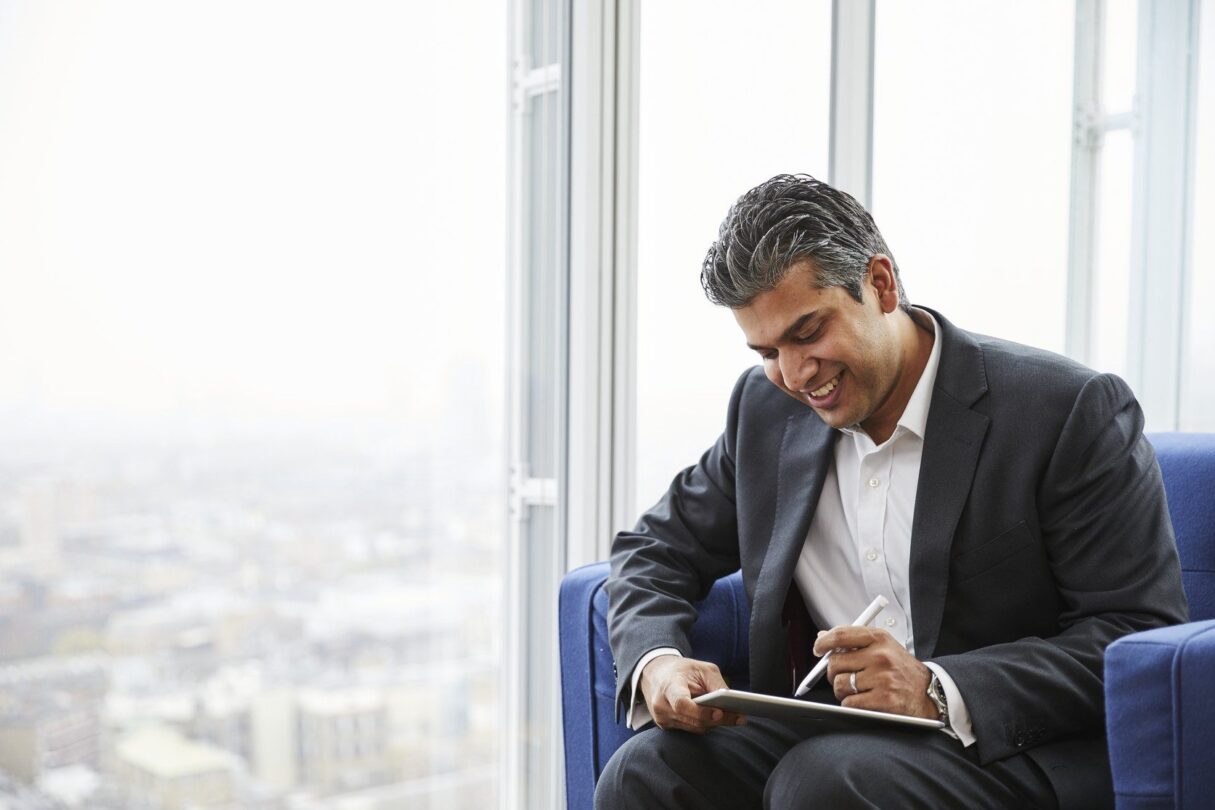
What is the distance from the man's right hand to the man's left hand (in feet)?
0.54

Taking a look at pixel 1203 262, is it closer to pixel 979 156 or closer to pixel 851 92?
pixel 979 156

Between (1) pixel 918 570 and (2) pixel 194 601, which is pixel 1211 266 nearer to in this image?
(1) pixel 918 570

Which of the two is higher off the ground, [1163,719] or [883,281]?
[883,281]

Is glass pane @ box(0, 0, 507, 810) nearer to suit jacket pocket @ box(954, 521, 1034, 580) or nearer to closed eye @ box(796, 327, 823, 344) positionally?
closed eye @ box(796, 327, 823, 344)

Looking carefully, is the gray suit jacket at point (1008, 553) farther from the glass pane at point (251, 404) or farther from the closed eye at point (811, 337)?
the glass pane at point (251, 404)

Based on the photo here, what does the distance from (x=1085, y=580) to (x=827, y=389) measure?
1.33 ft

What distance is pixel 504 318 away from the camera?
2293 millimetres

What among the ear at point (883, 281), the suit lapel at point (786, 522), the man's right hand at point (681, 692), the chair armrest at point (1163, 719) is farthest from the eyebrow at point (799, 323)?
the chair armrest at point (1163, 719)

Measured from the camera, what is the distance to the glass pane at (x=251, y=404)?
1720 millimetres

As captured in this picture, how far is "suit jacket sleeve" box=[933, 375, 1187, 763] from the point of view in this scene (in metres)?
1.38

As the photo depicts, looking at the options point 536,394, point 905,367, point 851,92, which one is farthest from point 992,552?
point 851,92

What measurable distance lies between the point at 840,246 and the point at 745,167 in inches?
44.1

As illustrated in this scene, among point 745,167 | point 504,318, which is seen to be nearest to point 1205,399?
point 745,167

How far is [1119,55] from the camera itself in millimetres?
2807
